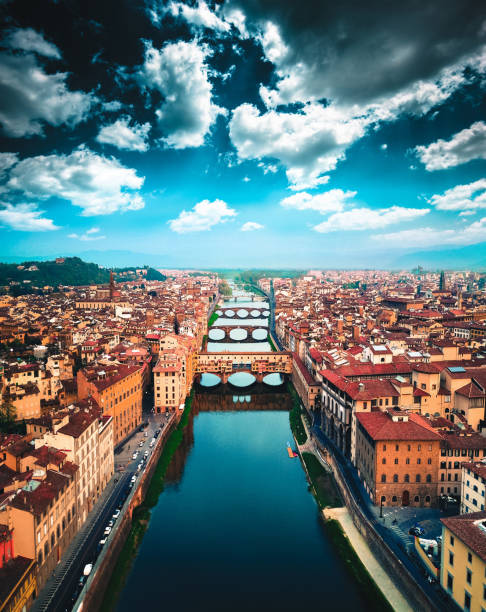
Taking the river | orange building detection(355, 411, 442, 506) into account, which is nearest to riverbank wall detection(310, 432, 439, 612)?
orange building detection(355, 411, 442, 506)

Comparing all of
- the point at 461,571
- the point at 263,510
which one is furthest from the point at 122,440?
the point at 461,571

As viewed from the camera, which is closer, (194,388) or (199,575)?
(199,575)

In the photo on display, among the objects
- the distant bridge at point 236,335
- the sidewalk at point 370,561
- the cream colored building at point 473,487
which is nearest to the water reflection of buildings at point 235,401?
the sidewalk at point 370,561

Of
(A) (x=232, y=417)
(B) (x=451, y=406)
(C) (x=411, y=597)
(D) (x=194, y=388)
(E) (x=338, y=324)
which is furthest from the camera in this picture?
(E) (x=338, y=324)

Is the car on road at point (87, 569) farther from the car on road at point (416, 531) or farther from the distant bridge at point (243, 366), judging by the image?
the distant bridge at point (243, 366)

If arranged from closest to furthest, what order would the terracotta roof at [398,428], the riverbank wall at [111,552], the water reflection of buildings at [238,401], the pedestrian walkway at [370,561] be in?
the riverbank wall at [111,552] < the pedestrian walkway at [370,561] < the terracotta roof at [398,428] < the water reflection of buildings at [238,401]

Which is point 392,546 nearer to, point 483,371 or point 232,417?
point 483,371
